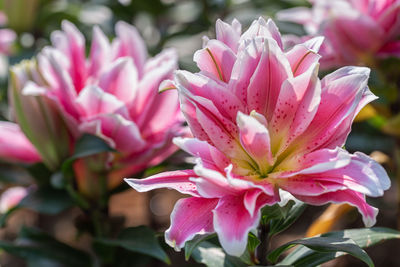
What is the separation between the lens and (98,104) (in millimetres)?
749

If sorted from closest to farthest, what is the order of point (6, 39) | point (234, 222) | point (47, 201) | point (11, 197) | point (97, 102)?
point (234, 222) → point (97, 102) → point (47, 201) → point (11, 197) → point (6, 39)

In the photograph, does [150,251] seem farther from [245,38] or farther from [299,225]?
[299,225]

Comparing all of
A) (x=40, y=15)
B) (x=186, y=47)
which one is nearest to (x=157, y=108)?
(x=186, y=47)

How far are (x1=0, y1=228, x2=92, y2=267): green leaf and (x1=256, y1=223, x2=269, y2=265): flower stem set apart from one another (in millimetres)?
395

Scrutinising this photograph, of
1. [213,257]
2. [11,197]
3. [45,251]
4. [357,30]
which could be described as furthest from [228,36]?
[11,197]

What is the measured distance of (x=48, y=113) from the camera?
81 cm

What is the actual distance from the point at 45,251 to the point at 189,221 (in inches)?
17.6

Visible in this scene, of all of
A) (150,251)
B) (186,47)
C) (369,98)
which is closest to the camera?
(369,98)

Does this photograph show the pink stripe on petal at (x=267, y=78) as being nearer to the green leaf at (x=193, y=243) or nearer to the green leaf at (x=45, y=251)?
the green leaf at (x=193, y=243)

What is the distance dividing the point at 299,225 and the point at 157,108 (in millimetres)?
620

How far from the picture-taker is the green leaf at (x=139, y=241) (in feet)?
2.42

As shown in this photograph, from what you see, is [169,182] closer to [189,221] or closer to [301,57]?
[189,221]

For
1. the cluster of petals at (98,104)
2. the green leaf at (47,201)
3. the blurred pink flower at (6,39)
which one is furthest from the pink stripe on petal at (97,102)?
the blurred pink flower at (6,39)

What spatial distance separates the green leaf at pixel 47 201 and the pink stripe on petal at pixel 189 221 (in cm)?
38
